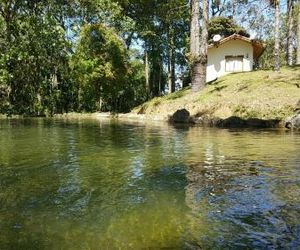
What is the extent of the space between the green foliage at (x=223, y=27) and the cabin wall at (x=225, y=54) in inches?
132

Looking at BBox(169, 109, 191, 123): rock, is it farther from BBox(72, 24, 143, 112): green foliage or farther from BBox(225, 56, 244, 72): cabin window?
BBox(225, 56, 244, 72): cabin window

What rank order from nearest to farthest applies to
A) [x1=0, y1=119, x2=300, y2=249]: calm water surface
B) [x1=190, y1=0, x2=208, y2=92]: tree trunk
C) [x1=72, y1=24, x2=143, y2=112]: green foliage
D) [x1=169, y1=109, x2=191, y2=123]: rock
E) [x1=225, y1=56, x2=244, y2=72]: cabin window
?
[x1=0, y1=119, x2=300, y2=249]: calm water surface
[x1=169, y1=109, x2=191, y2=123]: rock
[x1=190, y1=0, x2=208, y2=92]: tree trunk
[x1=72, y1=24, x2=143, y2=112]: green foliage
[x1=225, y1=56, x2=244, y2=72]: cabin window

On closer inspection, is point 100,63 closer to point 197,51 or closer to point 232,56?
point 197,51

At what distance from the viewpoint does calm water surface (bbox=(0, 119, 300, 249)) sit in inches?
205

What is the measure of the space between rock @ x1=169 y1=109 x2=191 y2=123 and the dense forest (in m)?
4.73

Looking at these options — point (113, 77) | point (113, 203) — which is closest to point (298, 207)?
point (113, 203)

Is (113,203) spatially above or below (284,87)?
below

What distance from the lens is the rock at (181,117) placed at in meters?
27.3

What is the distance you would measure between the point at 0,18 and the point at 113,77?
24946 mm

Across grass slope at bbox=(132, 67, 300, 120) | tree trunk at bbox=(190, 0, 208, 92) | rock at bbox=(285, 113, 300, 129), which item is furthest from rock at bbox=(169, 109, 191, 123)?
rock at bbox=(285, 113, 300, 129)

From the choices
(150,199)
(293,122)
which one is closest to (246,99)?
(293,122)

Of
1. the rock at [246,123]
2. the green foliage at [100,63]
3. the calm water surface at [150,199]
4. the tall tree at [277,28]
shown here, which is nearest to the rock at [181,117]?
the rock at [246,123]

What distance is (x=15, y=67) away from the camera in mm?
18672

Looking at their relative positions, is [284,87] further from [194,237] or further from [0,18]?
[194,237]
